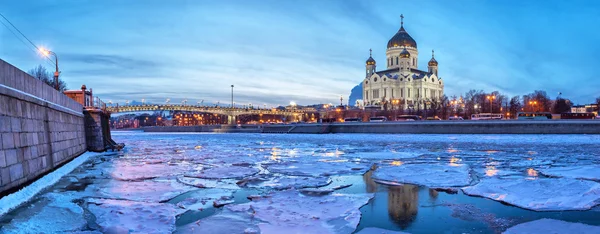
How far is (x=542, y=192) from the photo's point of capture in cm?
887

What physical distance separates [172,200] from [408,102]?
423 ft

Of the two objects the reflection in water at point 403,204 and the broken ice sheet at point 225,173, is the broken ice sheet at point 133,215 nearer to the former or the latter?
the reflection in water at point 403,204

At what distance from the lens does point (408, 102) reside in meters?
132

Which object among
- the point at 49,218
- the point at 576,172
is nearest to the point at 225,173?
the point at 49,218

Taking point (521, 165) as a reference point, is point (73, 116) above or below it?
above

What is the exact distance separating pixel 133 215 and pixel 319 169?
24.4 ft

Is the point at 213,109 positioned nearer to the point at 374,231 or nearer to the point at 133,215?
the point at 133,215

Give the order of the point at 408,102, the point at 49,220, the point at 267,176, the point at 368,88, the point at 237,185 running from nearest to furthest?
the point at 49,220, the point at 237,185, the point at 267,176, the point at 408,102, the point at 368,88

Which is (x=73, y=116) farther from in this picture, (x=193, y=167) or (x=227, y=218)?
(x=227, y=218)

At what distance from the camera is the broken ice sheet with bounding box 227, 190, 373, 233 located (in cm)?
639

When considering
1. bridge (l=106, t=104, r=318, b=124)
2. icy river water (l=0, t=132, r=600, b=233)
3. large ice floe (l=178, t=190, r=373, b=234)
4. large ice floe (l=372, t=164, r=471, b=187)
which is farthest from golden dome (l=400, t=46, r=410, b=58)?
large ice floe (l=178, t=190, r=373, b=234)

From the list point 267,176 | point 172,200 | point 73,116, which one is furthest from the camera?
point 73,116

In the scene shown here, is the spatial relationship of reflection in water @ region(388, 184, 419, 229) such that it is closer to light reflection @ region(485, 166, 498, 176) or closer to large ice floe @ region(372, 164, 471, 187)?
large ice floe @ region(372, 164, 471, 187)

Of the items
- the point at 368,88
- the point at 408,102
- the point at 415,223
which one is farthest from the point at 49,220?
the point at 368,88
